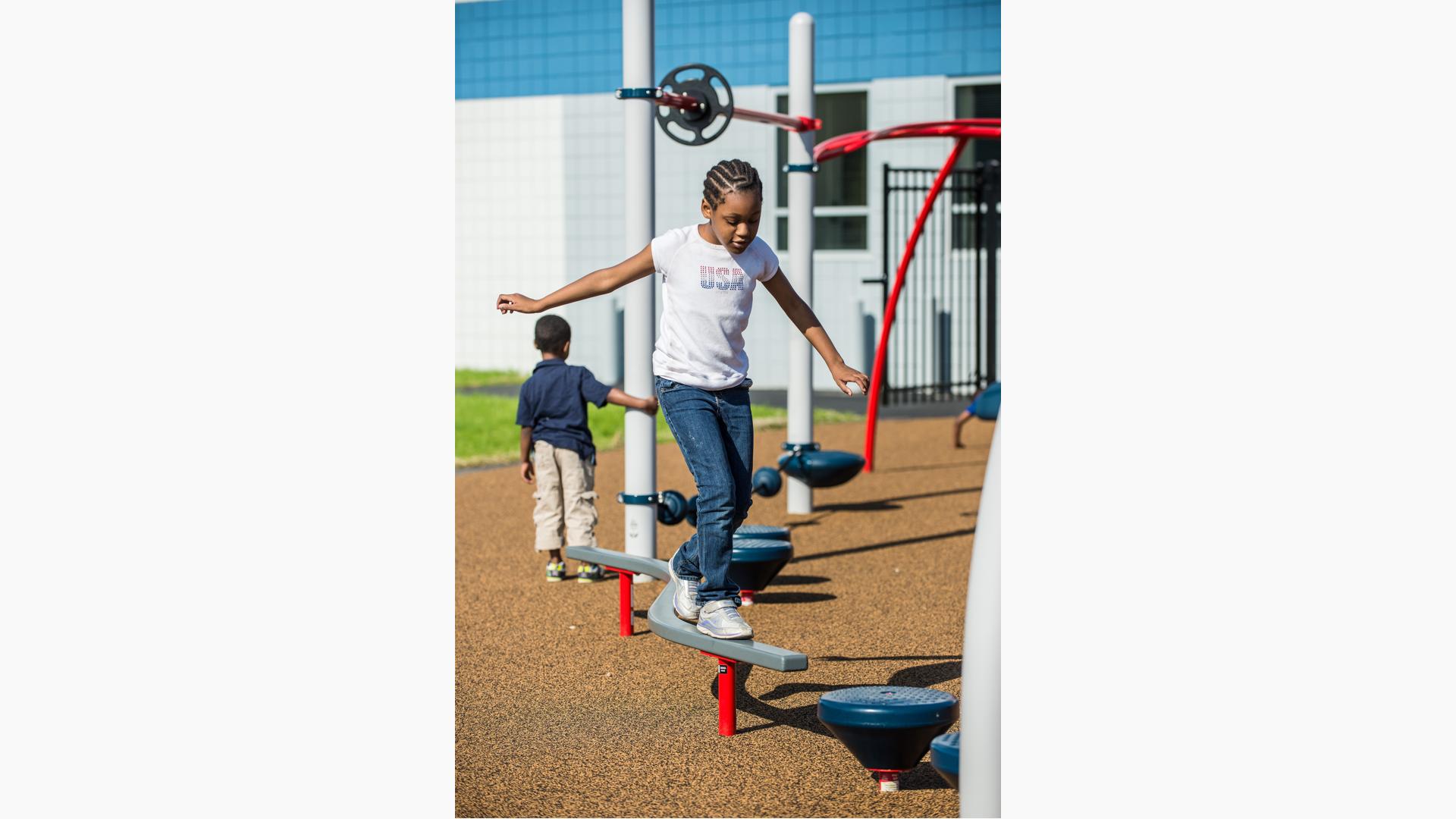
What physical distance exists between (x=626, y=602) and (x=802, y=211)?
133 inches

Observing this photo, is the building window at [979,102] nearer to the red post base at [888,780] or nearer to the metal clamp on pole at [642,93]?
the metal clamp on pole at [642,93]

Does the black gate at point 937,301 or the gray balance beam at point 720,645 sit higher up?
the black gate at point 937,301

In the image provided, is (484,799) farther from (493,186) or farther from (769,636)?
(493,186)

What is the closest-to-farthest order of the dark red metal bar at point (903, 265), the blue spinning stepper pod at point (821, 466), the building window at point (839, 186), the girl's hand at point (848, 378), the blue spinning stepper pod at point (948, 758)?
the blue spinning stepper pod at point (948, 758) → the girl's hand at point (848, 378) → the blue spinning stepper pod at point (821, 466) → the dark red metal bar at point (903, 265) → the building window at point (839, 186)

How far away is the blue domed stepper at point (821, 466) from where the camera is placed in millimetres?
8312

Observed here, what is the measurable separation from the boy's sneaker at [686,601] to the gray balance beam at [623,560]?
0.51 meters

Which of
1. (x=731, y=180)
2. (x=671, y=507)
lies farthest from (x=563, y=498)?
(x=731, y=180)

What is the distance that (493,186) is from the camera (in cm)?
1741

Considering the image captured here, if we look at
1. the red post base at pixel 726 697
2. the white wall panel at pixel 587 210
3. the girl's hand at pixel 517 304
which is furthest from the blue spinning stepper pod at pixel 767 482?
the white wall panel at pixel 587 210

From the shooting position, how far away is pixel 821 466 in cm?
830

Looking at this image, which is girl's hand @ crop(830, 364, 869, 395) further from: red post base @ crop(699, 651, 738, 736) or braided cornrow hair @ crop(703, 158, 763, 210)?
red post base @ crop(699, 651, 738, 736)

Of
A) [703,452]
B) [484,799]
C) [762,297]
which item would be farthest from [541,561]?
[762,297]

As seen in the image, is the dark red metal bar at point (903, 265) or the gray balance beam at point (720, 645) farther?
the dark red metal bar at point (903, 265)
